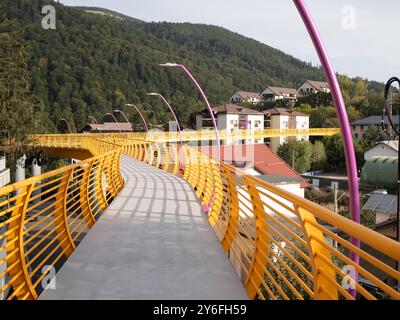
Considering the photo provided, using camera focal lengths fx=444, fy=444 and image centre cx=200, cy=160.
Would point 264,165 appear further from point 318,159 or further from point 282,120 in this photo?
point 282,120

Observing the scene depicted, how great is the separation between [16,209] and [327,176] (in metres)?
58.4

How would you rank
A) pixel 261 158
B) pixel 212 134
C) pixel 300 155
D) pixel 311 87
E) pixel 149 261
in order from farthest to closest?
pixel 311 87 → pixel 300 155 → pixel 212 134 → pixel 261 158 → pixel 149 261

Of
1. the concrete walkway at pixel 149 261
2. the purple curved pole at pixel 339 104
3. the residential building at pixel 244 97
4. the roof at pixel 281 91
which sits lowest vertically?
the concrete walkway at pixel 149 261

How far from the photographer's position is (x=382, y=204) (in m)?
29.9

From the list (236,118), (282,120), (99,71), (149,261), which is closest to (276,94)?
(282,120)

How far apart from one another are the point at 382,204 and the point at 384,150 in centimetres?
2847

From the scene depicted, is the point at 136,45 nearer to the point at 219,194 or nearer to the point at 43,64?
the point at 43,64

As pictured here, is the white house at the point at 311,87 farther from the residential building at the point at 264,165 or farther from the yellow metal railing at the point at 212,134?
the residential building at the point at 264,165

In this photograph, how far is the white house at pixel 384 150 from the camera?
5494 centimetres

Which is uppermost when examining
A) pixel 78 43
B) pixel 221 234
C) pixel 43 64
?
pixel 78 43

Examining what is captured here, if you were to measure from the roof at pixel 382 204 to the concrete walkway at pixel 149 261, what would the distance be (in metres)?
23.5

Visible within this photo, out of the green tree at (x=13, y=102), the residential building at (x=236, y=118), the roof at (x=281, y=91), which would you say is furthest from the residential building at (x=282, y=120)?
the green tree at (x=13, y=102)
